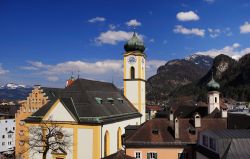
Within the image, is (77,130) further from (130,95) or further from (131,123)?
(130,95)

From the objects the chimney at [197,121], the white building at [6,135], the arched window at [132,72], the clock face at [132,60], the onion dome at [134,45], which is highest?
the onion dome at [134,45]

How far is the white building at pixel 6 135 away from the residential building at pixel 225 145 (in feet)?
259

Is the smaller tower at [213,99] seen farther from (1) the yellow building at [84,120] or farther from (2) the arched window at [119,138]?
(2) the arched window at [119,138]

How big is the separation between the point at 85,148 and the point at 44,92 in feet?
75.9

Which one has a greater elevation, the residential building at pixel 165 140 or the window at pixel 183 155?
the residential building at pixel 165 140

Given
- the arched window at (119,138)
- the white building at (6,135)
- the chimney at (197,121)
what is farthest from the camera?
the white building at (6,135)

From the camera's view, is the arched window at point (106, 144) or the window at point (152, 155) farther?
the arched window at point (106, 144)

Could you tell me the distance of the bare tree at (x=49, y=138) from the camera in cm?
4529

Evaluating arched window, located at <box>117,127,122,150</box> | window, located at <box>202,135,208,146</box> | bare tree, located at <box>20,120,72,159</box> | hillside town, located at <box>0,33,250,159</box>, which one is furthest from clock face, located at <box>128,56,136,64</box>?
window, located at <box>202,135,208,146</box>

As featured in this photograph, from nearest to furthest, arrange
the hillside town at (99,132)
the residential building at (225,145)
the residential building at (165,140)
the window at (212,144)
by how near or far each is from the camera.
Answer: the residential building at (225,145), the window at (212,144), the hillside town at (99,132), the residential building at (165,140)

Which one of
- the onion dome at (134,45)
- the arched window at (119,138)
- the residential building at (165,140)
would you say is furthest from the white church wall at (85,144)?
the onion dome at (134,45)

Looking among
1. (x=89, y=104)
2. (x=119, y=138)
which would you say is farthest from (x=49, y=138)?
(x=119, y=138)

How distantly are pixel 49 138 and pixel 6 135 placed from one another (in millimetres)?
66973

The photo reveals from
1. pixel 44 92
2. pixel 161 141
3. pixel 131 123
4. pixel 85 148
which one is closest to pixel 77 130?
pixel 85 148
